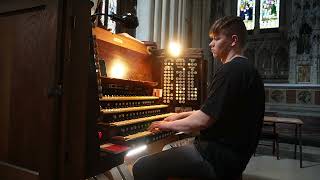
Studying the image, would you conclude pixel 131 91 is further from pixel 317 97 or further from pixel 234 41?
pixel 317 97

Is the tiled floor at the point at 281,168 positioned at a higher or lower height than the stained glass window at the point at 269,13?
lower

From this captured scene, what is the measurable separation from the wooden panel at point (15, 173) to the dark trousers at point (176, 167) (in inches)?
24.7

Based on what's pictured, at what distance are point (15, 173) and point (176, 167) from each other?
1043 millimetres

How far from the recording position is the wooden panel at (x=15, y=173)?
1.77 meters

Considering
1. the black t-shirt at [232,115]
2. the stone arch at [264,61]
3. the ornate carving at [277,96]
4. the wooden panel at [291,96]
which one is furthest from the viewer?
the stone arch at [264,61]

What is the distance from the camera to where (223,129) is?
169 cm

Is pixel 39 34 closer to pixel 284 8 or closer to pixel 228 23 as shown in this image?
pixel 228 23

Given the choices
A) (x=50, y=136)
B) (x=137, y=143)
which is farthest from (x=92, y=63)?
(x=137, y=143)

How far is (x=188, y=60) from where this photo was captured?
3576 mm

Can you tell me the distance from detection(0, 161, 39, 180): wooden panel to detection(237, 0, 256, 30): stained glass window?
11.3 meters

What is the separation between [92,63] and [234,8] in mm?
11074

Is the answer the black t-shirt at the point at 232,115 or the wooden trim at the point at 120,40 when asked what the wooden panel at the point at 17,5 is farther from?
the black t-shirt at the point at 232,115

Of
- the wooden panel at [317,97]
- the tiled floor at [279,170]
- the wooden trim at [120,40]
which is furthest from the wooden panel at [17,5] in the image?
the wooden panel at [317,97]

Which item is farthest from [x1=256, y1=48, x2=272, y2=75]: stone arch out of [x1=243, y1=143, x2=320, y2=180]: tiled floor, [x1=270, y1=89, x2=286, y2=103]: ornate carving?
[x1=243, y1=143, x2=320, y2=180]: tiled floor
